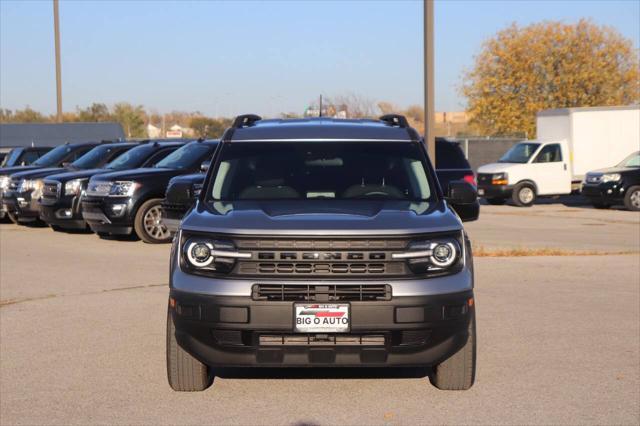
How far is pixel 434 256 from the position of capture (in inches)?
252

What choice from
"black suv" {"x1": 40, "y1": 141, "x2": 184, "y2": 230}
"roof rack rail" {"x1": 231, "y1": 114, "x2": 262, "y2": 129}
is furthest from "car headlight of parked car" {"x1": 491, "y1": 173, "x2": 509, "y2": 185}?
"roof rack rail" {"x1": 231, "y1": 114, "x2": 262, "y2": 129}

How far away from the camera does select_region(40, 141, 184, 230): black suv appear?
19.1 metres

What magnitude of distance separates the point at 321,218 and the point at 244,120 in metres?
2.09

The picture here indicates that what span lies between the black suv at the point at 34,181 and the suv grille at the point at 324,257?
1511 centimetres

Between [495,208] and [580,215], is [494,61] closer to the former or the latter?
[495,208]

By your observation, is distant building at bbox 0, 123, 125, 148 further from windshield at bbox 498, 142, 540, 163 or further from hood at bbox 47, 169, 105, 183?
hood at bbox 47, 169, 105, 183

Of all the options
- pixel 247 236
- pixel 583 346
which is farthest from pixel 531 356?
pixel 247 236

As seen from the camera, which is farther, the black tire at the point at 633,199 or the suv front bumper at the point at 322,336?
the black tire at the point at 633,199

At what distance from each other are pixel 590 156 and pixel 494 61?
79.2 feet

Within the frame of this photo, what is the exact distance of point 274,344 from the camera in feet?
20.6

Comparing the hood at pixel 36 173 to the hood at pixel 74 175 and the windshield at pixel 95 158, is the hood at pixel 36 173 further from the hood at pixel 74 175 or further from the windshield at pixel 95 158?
the hood at pixel 74 175

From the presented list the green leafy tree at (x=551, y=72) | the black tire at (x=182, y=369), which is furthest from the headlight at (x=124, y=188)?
the green leafy tree at (x=551, y=72)

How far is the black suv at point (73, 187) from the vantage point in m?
19.1

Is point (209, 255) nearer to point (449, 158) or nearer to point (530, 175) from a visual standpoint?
point (449, 158)
